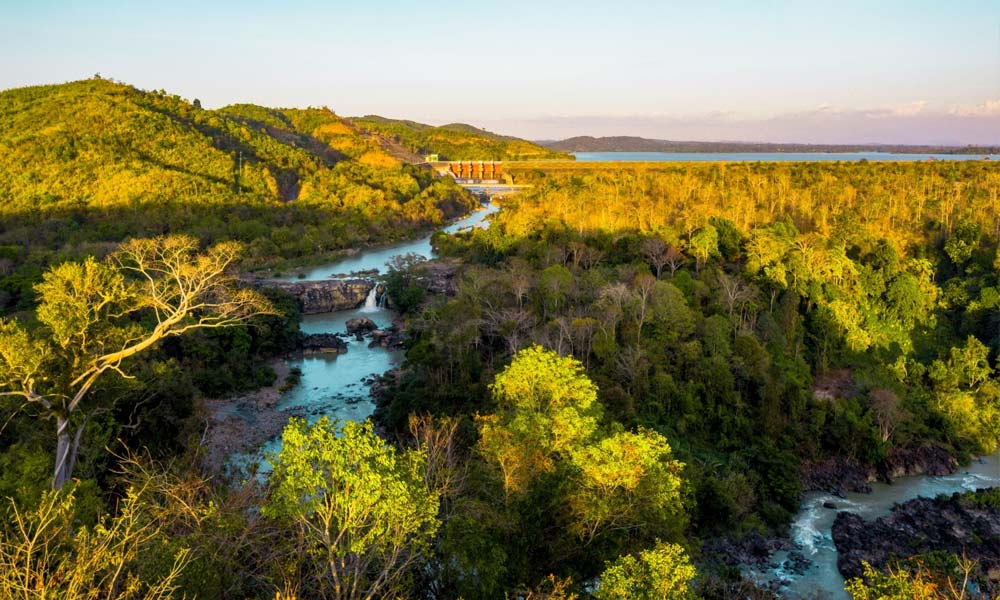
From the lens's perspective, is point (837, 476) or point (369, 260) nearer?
point (837, 476)

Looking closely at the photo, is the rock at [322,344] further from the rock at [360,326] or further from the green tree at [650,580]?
the green tree at [650,580]

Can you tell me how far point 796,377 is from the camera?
23.7m

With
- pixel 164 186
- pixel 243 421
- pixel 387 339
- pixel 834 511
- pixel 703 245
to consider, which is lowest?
pixel 834 511

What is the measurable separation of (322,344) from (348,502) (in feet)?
86.9

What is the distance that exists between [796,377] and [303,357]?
22.5m

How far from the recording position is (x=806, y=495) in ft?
66.7

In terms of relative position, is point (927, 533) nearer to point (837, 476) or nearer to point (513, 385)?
point (837, 476)

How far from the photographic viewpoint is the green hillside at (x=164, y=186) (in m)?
47.2

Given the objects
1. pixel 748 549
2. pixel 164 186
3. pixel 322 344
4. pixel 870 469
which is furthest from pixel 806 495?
pixel 164 186

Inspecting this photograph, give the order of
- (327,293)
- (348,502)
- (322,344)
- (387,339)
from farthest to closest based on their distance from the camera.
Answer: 1. (327,293)
2. (387,339)
3. (322,344)
4. (348,502)

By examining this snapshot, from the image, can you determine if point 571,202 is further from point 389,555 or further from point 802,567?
point 389,555

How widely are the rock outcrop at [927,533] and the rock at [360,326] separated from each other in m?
25.3

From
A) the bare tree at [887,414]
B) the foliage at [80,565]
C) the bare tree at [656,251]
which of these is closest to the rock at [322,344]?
the bare tree at [656,251]

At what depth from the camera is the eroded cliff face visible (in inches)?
1575
